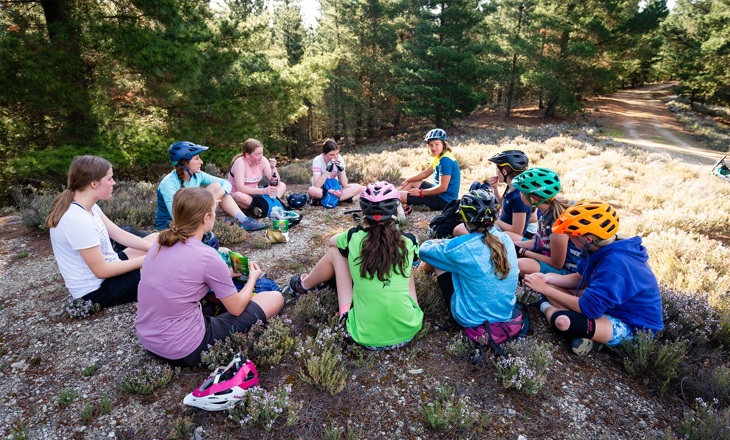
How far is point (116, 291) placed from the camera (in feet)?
13.7

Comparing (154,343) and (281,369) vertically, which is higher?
(154,343)

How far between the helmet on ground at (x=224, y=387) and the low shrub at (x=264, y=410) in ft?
0.23

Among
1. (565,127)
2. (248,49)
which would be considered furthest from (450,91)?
(248,49)

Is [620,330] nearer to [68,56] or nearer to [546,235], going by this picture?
[546,235]

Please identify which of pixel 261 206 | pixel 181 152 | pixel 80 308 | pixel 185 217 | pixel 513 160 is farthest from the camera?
pixel 261 206

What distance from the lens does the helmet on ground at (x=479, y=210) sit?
3357mm

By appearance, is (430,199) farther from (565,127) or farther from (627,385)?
(565,127)

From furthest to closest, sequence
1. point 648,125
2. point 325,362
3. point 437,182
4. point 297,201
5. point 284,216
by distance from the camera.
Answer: point 648,125, point 297,201, point 437,182, point 284,216, point 325,362

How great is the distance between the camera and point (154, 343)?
320cm

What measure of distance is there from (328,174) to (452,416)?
594cm

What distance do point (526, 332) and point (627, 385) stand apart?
37.2 inches

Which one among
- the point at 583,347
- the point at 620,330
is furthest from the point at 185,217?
the point at 620,330

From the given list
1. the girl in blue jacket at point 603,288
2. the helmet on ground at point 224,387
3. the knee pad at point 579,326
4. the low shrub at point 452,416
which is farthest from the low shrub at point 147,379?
the knee pad at point 579,326

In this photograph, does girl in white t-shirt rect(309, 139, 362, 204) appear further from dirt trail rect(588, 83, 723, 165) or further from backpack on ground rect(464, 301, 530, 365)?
dirt trail rect(588, 83, 723, 165)
